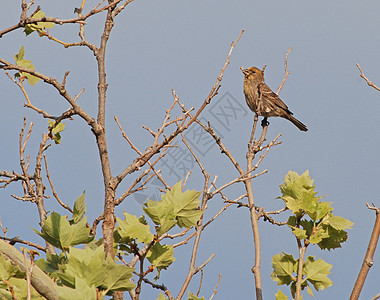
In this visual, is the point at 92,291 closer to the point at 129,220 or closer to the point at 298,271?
the point at 129,220

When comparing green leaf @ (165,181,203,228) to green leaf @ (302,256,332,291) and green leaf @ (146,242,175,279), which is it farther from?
green leaf @ (302,256,332,291)

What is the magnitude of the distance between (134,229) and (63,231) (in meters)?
0.40

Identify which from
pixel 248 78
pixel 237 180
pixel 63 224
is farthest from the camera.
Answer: pixel 248 78

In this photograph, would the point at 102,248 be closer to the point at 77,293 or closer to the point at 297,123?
the point at 77,293

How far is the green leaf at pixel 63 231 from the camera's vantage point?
8.41ft

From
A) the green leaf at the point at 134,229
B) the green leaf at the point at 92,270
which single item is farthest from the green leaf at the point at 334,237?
the green leaf at the point at 92,270

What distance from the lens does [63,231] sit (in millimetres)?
2564

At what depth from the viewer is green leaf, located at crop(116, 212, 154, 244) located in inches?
108

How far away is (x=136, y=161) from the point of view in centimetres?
314

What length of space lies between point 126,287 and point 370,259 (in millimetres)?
1548

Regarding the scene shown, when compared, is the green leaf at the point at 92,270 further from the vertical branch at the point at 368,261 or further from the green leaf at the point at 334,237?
the green leaf at the point at 334,237

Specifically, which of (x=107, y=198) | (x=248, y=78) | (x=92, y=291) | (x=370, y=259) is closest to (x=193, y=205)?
(x=107, y=198)

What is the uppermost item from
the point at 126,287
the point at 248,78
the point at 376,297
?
the point at 248,78

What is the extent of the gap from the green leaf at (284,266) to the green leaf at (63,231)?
1318 mm
